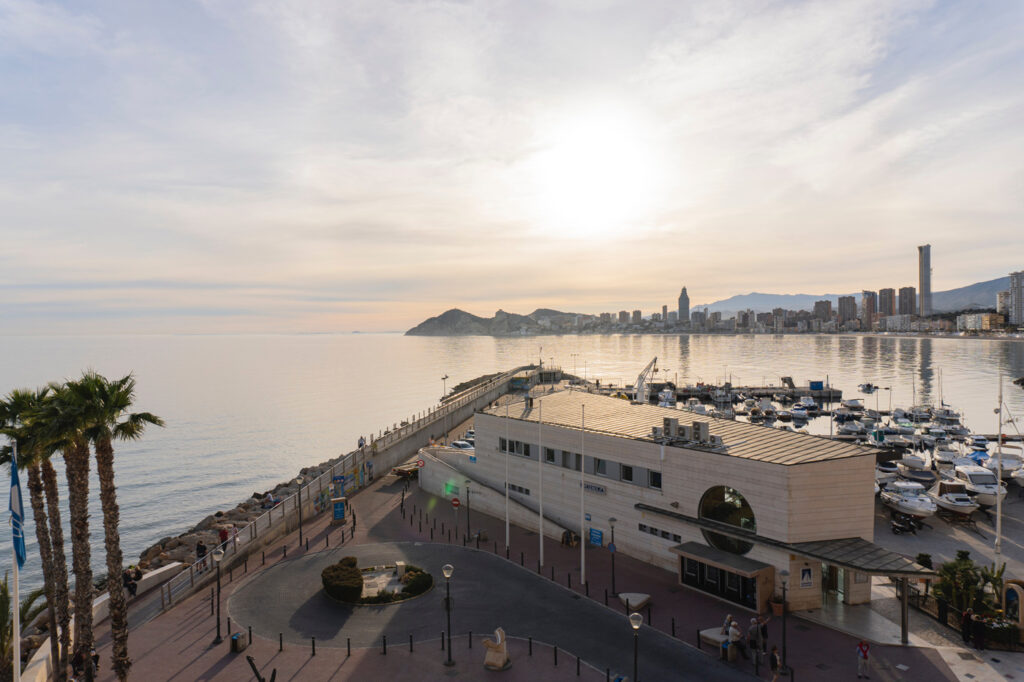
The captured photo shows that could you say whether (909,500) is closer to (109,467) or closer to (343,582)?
(343,582)

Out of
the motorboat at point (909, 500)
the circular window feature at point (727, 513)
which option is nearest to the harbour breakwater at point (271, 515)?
the circular window feature at point (727, 513)

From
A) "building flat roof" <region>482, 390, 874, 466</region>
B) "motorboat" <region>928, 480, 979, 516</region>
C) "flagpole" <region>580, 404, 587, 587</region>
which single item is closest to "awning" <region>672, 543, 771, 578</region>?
"flagpole" <region>580, 404, 587, 587</region>

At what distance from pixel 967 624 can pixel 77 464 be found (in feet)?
133

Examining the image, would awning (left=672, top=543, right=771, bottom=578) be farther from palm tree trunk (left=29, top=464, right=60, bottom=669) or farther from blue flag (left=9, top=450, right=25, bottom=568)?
palm tree trunk (left=29, top=464, right=60, bottom=669)

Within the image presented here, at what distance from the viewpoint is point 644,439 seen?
37.5 meters

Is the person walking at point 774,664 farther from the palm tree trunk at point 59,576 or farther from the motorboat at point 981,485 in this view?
the motorboat at point 981,485

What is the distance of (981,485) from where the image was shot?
52938 millimetres

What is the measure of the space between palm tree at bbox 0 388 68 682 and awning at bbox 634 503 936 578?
31363mm

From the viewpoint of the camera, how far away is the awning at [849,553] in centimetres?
2606

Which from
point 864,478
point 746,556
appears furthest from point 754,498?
point 864,478

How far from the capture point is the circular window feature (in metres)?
31.4

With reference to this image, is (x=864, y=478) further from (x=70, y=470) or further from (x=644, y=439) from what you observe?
(x=70, y=470)

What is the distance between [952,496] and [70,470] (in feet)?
208

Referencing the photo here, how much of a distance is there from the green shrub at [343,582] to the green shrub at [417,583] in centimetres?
270
